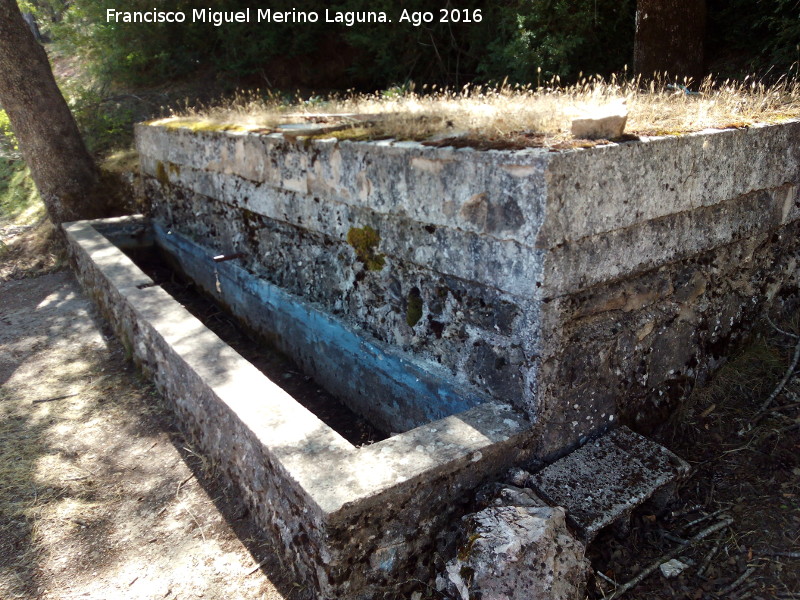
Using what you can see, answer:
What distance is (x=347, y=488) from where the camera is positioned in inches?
85.7

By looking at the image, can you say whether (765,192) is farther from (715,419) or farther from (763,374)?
(715,419)

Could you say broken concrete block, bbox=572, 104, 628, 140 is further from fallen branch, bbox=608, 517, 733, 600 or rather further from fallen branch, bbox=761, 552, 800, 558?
fallen branch, bbox=761, 552, 800, 558

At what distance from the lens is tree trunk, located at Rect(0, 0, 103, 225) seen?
652cm

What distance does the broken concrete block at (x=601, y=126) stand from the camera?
2.60m

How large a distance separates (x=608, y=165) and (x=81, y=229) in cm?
560

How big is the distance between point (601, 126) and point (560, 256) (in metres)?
0.61

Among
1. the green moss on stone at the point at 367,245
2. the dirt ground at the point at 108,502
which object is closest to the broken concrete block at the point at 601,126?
the green moss on stone at the point at 367,245

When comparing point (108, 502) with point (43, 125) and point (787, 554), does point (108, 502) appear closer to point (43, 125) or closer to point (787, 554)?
point (787, 554)

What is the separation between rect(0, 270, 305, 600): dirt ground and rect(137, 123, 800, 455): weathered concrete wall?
3.86 ft

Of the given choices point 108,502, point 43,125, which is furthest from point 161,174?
point 108,502

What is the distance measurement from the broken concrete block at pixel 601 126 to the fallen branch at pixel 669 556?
1685 mm

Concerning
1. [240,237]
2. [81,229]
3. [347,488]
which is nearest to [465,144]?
[347,488]

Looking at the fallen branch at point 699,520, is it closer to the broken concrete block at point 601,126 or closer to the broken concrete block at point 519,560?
the broken concrete block at point 519,560

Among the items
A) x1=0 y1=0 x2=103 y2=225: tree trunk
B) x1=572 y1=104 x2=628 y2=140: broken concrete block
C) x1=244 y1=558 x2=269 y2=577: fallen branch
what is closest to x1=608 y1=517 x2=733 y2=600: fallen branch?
x1=244 y1=558 x2=269 y2=577: fallen branch
